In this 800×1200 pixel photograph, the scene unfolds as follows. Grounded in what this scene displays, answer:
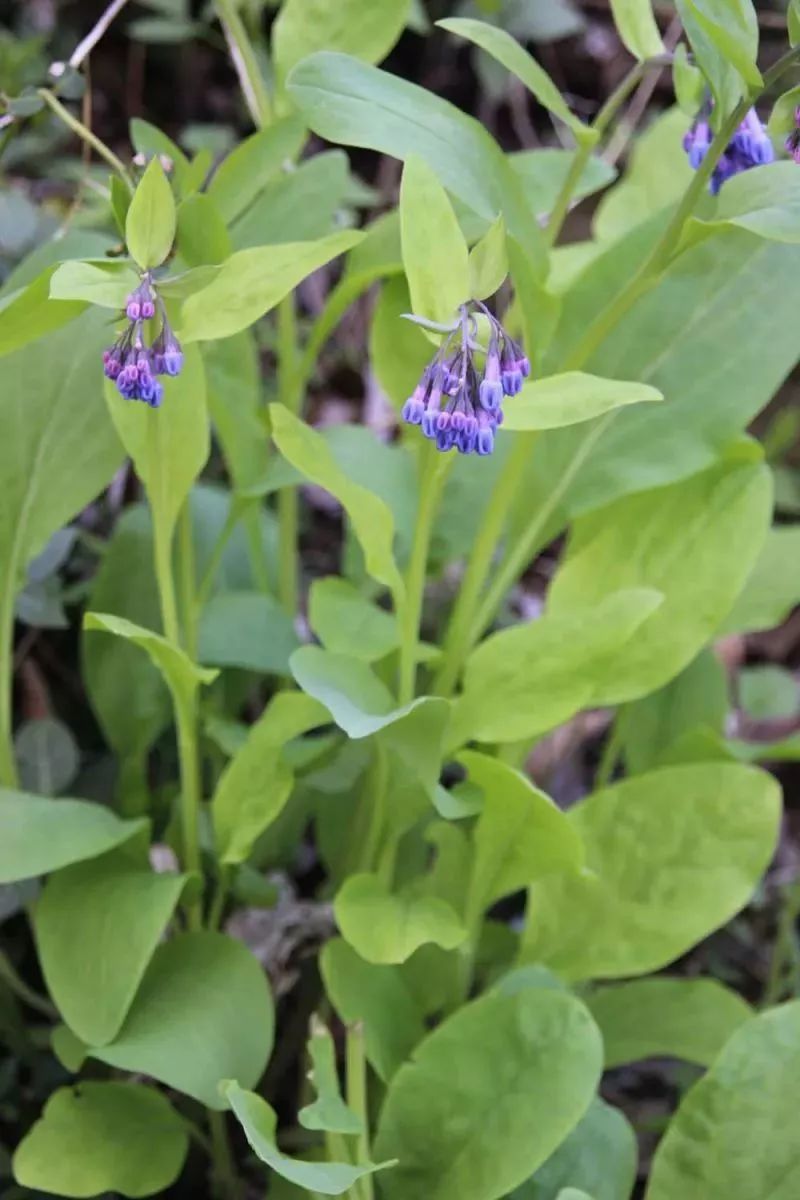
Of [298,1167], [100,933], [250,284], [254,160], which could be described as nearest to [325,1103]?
[298,1167]

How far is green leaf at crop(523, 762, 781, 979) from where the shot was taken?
0.66m

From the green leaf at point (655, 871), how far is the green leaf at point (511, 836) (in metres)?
0.04

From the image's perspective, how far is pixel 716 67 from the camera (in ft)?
1.69

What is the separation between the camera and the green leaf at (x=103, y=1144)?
1.98ft

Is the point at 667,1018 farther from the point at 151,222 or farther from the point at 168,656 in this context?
the point at 151,222

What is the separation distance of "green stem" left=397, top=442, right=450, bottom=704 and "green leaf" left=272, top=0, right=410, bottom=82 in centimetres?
25

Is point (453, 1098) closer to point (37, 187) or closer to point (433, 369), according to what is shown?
point (433, 369)

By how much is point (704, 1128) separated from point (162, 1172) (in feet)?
0.99

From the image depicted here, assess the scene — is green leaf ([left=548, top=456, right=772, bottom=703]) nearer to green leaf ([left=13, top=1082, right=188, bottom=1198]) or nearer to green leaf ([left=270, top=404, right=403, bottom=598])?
green leaf ([left=270, top=404, right=403, bottom=598])

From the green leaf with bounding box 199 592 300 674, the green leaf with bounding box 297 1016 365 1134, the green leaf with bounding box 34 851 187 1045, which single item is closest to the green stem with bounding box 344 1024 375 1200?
the green leaf with bounding box 297 1016 365 1134

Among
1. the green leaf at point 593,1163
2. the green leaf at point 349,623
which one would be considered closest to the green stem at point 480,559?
the green leaf at point 349,623

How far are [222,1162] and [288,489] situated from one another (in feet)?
1.45

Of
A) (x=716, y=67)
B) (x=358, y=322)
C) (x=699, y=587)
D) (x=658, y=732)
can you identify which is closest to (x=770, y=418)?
(x=358, y=322)

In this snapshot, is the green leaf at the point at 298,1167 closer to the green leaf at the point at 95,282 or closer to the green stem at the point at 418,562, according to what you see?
the green stem at the point at 418,562
